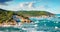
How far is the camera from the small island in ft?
3.56

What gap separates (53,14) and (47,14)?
62 millimetres

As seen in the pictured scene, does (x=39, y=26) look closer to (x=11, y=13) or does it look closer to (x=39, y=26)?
(x=39, y=26)

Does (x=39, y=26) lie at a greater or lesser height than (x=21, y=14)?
lesser

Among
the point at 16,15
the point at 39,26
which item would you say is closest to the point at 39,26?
the point at 39,26

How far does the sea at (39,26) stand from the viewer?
3.51ft

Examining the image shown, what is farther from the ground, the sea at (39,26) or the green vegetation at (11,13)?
the green vegetation at (11,13)

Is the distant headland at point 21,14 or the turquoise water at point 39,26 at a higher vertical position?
the distant headland at point 21,14

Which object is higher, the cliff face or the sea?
the cliff face

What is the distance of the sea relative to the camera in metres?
1.07

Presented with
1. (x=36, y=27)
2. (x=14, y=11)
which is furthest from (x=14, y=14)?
(x=36, y=27)

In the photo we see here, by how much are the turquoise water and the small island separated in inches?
1.7

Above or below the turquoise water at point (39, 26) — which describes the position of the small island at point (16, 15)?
above

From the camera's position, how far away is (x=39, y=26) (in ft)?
3.53

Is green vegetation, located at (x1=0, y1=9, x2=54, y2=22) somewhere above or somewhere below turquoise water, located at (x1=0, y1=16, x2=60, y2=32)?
above
